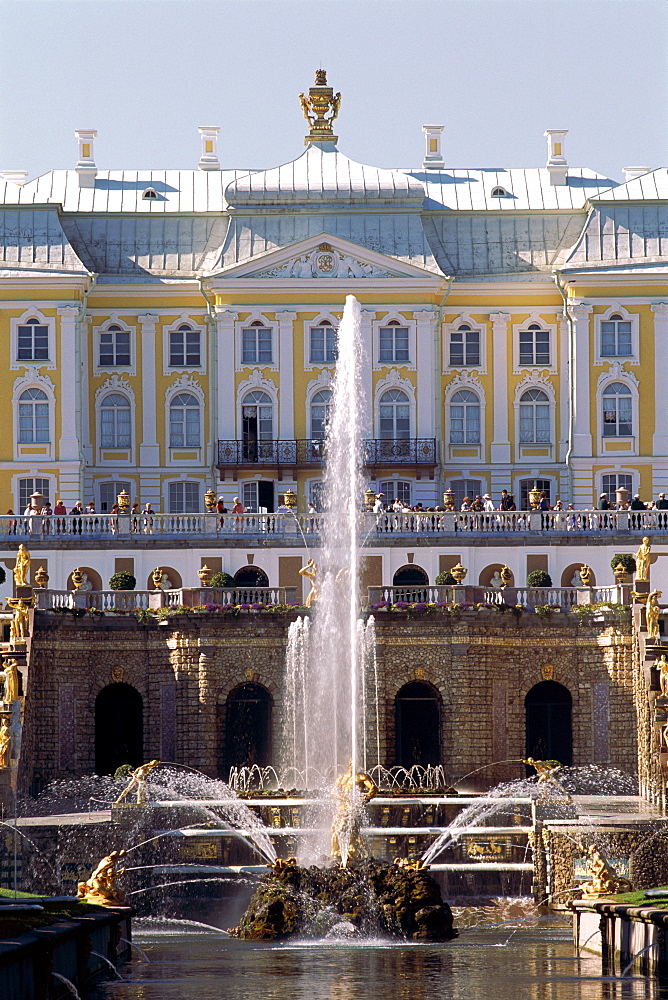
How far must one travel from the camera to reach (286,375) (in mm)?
79062

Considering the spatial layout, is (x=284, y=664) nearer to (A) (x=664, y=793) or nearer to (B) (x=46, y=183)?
(A) (x=664, y=793)

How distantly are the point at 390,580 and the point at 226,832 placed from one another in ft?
62.7

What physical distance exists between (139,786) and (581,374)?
105 ft

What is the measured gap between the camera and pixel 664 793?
2149 inches

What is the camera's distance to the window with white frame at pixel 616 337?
79000 mm

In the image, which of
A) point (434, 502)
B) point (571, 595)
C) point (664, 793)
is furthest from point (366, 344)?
point (664, 793)

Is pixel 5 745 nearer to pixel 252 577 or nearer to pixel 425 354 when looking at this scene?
Answer: pixel 252 577

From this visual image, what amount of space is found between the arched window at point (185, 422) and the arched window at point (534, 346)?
11.8 metres

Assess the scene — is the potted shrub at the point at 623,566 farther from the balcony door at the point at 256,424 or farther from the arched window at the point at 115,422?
the arched window at the point at 115,422

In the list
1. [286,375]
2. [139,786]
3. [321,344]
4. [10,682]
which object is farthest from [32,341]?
[139,786]

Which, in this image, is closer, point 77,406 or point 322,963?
point 322,963

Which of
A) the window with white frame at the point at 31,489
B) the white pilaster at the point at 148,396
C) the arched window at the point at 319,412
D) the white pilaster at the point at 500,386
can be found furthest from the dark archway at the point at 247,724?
the white pilaster at the point at 500,386

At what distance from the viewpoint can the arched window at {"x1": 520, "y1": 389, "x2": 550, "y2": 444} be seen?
263 feet

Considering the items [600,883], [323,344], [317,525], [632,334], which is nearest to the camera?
[600,883]
